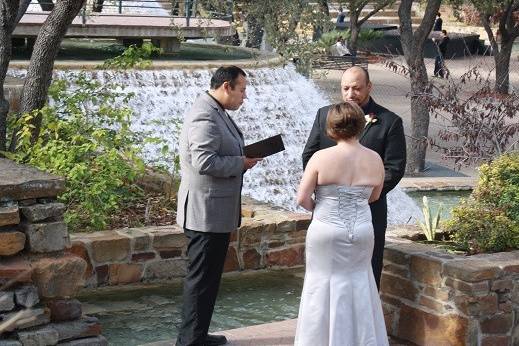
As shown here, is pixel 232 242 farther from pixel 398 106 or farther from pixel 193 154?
pixel 398 106

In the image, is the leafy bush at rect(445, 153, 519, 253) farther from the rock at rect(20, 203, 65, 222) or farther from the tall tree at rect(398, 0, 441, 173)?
the tall tree at rect(398, 0, 441, 173)

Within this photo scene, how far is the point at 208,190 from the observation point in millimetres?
5980

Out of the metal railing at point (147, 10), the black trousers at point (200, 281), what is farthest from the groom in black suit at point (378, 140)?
the metal railing at point (147, 10)

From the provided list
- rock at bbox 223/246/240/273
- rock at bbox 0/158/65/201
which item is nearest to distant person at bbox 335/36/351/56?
rock at bbox 223/246/240/273

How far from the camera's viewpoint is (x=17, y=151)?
29.3 ft

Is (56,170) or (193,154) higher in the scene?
(193,154)

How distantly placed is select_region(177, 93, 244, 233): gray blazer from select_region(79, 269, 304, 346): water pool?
50.8 inches

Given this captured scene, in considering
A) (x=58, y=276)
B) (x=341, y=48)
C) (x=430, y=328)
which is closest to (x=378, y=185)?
(x=430, y=328)

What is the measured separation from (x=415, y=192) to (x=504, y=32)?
39.1 ft

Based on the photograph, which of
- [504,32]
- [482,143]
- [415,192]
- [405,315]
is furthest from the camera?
[504,32]

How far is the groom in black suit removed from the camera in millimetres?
6191

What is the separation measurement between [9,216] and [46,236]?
246 millimetres

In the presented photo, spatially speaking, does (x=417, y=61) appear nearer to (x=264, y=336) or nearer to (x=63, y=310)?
(x=264, y=336)

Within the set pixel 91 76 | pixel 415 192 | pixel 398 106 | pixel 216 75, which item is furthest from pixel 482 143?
pixel 398 106
